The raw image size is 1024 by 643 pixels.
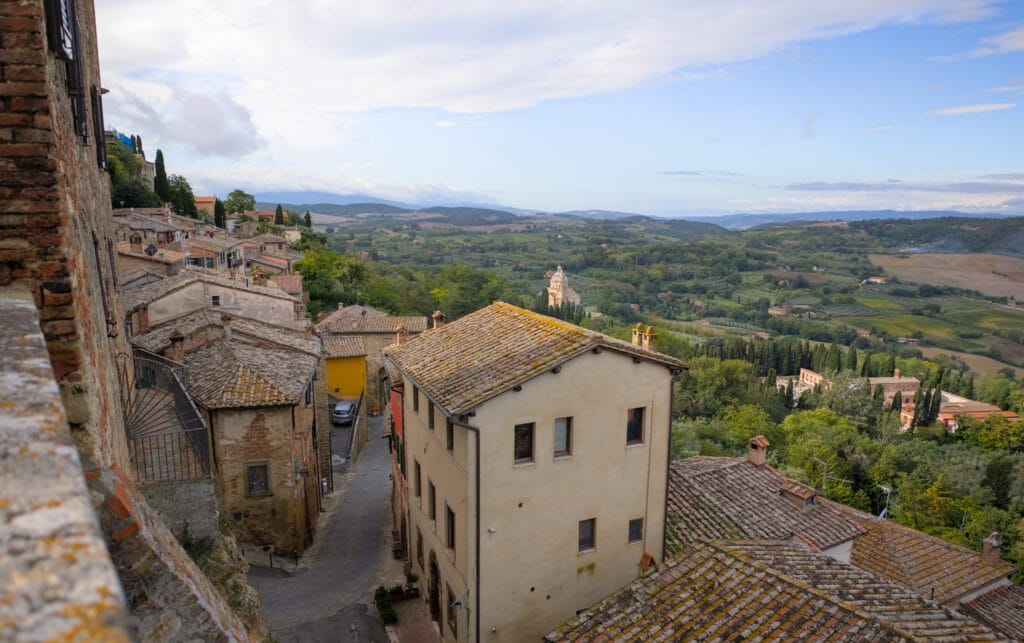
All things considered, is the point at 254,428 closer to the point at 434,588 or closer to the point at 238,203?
the point at 434,588

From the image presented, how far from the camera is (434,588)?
1741 cm

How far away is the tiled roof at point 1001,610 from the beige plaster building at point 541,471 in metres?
15.8

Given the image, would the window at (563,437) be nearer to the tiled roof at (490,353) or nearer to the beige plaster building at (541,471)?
the beige plaster building at (541,471)

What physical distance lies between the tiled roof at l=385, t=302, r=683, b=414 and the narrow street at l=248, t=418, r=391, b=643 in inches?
267

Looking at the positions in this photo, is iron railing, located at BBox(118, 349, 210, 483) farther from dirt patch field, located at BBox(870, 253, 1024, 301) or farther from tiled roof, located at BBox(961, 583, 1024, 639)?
dirt patch field, located at BBox(870, 253, 1024, 301)

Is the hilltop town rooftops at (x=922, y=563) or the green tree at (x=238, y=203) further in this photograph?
the green tree at (x=238, y=203)

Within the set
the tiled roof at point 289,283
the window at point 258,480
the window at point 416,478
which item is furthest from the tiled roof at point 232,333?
the tiled roof at point 289,283

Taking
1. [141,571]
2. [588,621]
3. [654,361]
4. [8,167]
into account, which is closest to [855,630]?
[588,621]

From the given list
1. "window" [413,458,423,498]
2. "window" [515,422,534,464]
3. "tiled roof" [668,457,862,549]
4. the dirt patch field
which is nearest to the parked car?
"window" [413,458,423,498]

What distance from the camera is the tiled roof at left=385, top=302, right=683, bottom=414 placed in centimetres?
1373

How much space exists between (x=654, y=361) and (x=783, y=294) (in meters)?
164

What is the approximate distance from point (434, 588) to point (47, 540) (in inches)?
681

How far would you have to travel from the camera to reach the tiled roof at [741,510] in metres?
17.4

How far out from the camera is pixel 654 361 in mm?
14844
